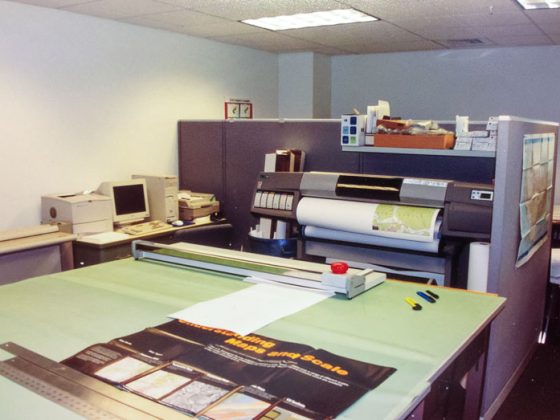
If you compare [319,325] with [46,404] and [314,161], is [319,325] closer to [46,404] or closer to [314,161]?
[46,404]

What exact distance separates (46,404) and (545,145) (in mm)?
2661

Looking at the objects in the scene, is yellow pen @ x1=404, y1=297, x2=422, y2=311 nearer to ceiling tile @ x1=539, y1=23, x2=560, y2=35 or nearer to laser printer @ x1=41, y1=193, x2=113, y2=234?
laser printer @ x1=41, y1=193, x2=113, y2=234

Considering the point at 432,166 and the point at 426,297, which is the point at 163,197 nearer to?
the point at 432,166

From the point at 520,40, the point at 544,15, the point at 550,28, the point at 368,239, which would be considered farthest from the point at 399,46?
the point at 368,239

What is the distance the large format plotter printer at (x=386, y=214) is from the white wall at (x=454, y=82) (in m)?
3.29

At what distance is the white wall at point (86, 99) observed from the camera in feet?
11.9

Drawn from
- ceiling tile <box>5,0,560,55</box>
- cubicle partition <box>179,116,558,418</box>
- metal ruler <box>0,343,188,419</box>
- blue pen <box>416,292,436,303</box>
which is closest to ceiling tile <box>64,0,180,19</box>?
ceiling tile <box>5,0,560,55</box>

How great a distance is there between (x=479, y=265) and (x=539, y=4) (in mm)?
2128

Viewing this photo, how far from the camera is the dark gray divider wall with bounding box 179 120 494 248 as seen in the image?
127 inches

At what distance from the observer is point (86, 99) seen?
160 inches

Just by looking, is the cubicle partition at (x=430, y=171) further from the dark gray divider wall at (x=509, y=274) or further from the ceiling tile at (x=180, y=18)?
the ceiling tile at (x=180, y=18)

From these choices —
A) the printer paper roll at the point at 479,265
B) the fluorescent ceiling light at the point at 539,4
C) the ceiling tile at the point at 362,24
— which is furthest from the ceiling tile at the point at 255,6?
the printer paper roll at the point at 479,265

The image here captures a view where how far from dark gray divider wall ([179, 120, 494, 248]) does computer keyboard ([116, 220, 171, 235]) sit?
0.63 metres

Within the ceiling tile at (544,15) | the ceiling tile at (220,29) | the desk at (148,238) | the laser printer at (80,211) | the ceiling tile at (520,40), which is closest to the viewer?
the desk at (148,238)
